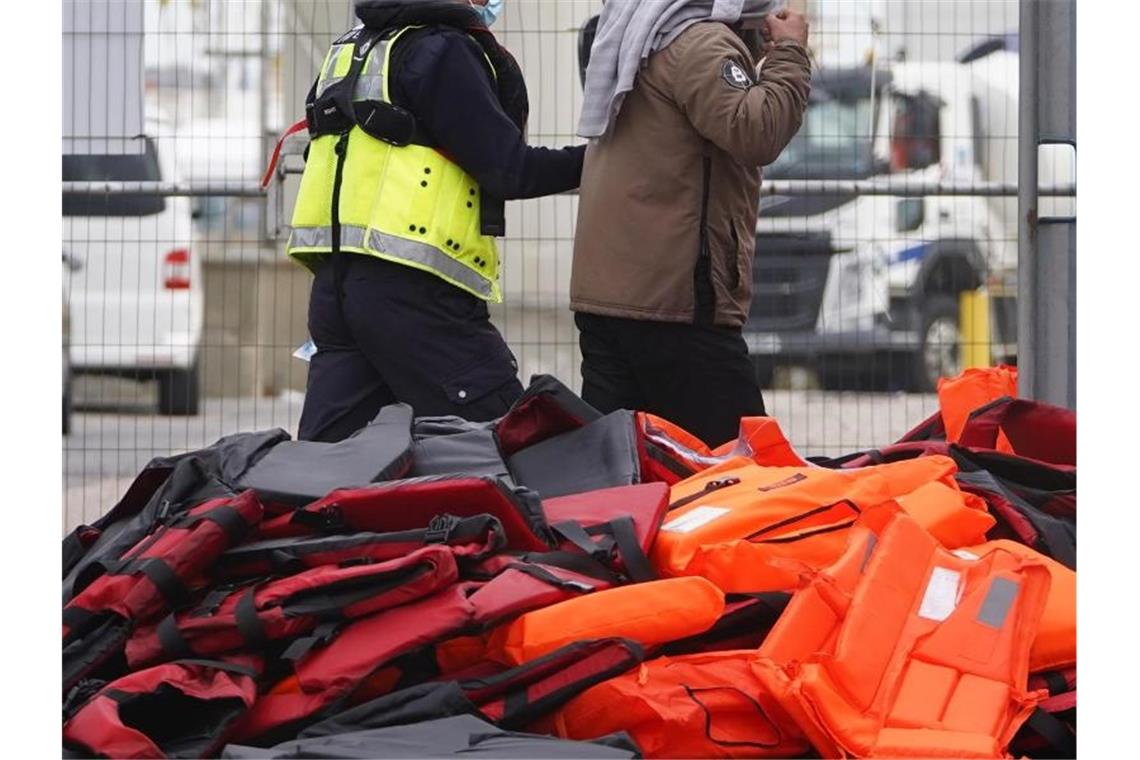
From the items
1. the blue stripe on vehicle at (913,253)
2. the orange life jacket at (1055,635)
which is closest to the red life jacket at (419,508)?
the orange life jacket at (1055,635)

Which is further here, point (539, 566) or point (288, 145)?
point (288, 145)

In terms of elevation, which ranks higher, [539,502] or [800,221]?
[800,221]

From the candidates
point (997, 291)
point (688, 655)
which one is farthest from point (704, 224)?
point (997, 291)

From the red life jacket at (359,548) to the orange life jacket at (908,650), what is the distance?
1.63 ft

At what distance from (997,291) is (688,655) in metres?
4.82

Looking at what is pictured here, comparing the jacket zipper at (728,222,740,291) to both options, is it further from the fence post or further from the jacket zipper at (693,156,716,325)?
the fence post

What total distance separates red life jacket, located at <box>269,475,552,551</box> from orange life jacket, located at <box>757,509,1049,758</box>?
490 mm

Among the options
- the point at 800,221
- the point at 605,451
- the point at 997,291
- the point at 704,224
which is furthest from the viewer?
the point at 997,291

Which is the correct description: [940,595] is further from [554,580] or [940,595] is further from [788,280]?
[788,280]

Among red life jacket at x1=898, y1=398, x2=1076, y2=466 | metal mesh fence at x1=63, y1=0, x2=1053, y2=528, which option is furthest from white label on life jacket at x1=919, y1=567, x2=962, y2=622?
metal mesh fence at x1=63, y1=0, x2=1053, y2=528

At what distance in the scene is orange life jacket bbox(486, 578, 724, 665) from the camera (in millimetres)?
2688
